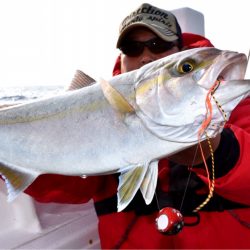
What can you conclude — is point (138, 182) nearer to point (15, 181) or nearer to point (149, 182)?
point (149, 182)

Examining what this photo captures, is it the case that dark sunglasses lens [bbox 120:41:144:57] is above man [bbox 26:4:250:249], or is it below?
above

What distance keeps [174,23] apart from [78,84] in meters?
1.94

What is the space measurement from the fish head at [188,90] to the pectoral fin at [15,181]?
0.91 meters

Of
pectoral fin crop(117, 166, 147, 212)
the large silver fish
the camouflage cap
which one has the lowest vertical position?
pectoral fin crop(117, 166, 147, 212)

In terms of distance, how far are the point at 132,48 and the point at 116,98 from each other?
1.85 meters

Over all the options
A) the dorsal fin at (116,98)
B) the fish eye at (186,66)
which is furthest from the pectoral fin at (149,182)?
the fish eye at (186,66)

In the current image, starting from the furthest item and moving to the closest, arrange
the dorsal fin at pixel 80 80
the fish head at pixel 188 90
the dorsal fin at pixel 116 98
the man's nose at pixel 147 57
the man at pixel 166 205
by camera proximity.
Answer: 1. the man's nose at pixel 147 57
2. the man at pixel 166 205
3. the dorsal fin at pixel 80 80
4. the dorsal fin at pixel 116 98
5. the fish head at pixel 188 90

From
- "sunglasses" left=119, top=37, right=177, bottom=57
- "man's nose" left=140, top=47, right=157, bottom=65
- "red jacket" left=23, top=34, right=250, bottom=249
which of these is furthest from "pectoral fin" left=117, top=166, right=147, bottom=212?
Result: "sunglasses" left=119, top=37, right=177, bottom=57

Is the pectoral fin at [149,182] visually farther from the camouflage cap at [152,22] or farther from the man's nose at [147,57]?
the camouflage cap at [152,22]

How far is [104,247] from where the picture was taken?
117 inches

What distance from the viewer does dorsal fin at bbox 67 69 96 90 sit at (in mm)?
2004

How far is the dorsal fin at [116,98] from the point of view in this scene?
1657 mm

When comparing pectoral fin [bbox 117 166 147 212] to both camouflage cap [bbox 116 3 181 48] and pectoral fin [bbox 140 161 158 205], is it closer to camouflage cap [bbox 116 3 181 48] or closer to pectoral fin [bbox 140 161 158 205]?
pectoral fin [bbox 140 161 158 205]

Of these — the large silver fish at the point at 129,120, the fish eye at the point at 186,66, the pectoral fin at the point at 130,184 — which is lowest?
the pectoral fin at the point at 130,184
